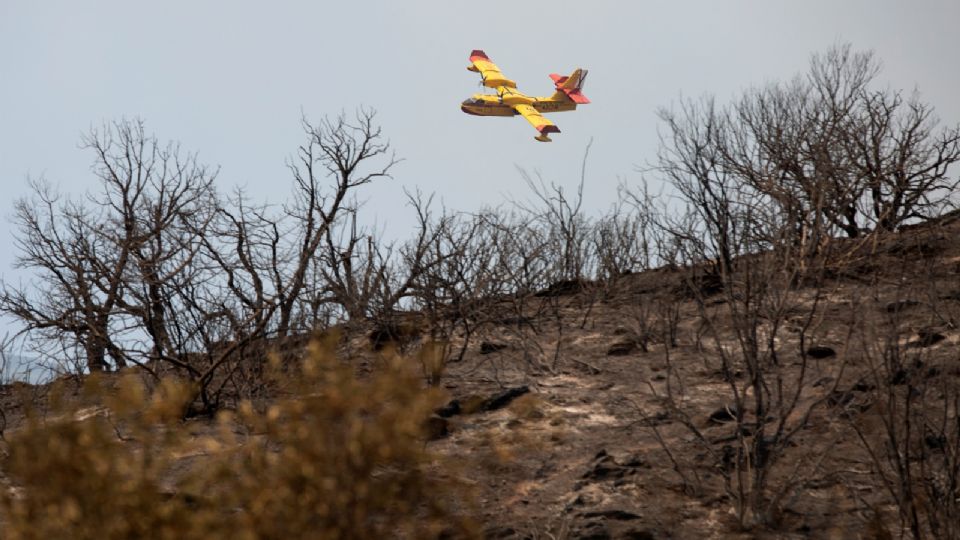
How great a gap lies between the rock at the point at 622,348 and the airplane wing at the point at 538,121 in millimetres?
22615

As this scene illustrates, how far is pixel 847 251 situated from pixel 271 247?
23.6 feet

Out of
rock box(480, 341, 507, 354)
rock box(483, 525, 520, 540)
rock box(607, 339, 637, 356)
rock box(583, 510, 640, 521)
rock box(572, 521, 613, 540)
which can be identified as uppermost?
rock box(480, 341, 507, 354)

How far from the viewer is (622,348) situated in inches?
479

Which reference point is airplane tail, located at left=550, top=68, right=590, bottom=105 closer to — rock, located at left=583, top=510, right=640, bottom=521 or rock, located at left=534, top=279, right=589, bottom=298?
rock, located at left=534, top=279, right=589, bottom=298

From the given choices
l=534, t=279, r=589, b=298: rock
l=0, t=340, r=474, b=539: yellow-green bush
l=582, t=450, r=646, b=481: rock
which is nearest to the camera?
l=0, t=340, r=474, b=539: yellow-green bush

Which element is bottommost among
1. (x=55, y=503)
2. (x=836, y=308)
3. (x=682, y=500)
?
(x=682, y=500)

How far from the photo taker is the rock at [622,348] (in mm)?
12115

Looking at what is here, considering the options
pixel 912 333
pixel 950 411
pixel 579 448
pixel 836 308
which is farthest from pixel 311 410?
pixel 836 308

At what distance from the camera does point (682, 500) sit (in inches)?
323

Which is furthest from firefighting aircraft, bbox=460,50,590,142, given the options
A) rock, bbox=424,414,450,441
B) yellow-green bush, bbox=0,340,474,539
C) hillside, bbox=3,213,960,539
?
yellow-green bush, bbox=0,340,474,539

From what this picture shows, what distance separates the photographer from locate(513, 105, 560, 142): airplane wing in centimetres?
3456

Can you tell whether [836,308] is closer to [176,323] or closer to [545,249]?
[545,249]

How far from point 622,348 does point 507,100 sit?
89.2 ft

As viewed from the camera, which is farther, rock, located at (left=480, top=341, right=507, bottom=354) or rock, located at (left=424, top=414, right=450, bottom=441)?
rock, located at (left=480, top=341, right=507, bottom=354)
